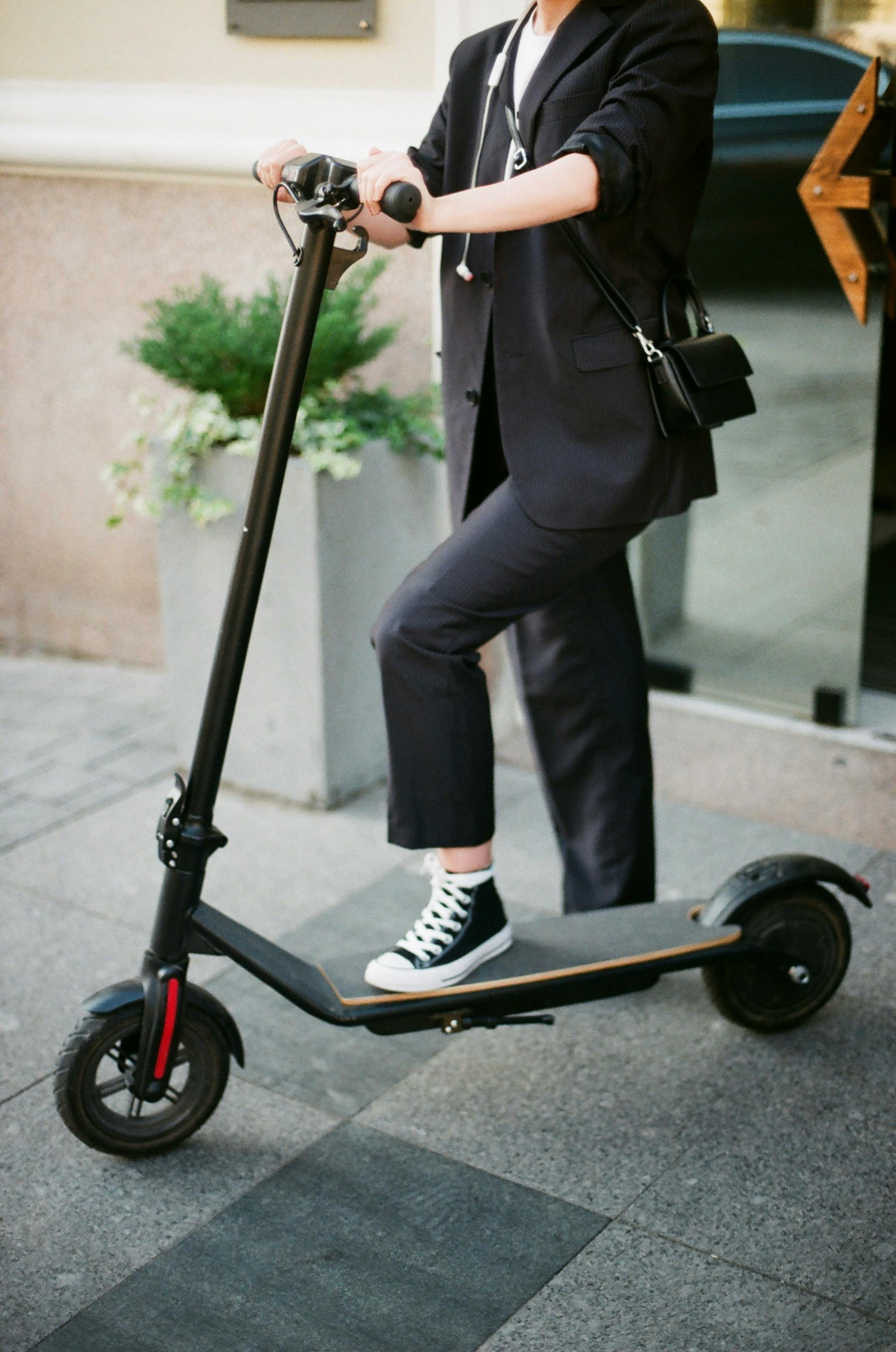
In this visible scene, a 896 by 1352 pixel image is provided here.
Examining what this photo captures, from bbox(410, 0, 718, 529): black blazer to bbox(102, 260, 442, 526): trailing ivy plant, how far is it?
3.67 feet

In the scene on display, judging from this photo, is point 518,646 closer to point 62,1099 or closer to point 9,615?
point 62,1099

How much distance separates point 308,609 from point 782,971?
1.61 m

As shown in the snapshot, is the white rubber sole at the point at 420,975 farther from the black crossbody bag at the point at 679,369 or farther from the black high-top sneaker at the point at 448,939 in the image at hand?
the black crossbody bag at the point at 679,369

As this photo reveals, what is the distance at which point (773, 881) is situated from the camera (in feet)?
9.38

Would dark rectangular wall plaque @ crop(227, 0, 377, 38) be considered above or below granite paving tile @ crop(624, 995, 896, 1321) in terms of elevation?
above

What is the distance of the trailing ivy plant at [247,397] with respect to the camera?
3.80 m

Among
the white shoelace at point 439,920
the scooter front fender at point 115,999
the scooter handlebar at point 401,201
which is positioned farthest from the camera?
the white shoelace at point 439,920

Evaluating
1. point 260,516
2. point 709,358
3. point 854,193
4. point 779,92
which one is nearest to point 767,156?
point 779,92

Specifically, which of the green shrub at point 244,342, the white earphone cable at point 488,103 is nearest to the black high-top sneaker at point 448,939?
the white earphone cable at point 488,103

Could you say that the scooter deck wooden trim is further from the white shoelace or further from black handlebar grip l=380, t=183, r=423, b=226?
black handlebar grip l=380, t=183, r=423, b=226

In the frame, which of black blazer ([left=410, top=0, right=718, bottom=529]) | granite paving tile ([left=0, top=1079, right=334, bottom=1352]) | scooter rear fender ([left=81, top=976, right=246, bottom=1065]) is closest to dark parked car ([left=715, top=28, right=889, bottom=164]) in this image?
black blazer ([left=410, top=0, right=718, bottom=529])

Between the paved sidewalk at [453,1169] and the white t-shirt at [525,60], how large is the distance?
5.58 feet

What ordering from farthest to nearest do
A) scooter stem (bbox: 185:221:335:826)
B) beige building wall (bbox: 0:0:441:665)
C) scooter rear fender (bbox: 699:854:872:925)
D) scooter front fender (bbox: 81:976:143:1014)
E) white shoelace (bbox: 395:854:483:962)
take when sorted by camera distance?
1. beige building wall (bbox: 0:0:441:665)
2. scooter rear fender (bbox: 699:854:872:925)
3. white shoelace (bbox: 395:854:483:962)
4. scooter front fender (bbox: 81:976:143:1014)
5. scooter stem (bbox: 185:221:335:826)

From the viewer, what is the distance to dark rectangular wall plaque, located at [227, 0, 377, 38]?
4.05 metres
